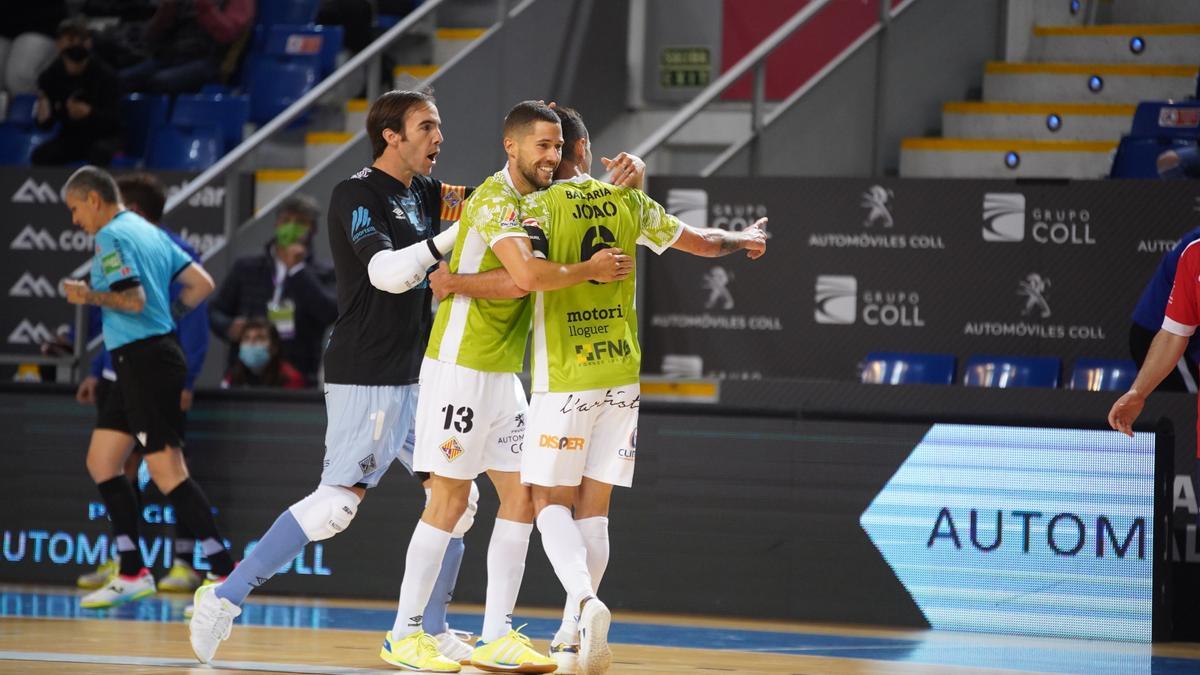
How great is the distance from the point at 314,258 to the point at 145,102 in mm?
4468

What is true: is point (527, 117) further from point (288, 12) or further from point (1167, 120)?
point (288, 12)

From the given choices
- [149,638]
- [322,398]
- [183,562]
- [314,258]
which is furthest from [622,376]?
[314,258]

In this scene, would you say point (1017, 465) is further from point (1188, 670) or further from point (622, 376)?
point (622, 376)

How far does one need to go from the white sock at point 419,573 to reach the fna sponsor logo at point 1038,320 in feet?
16.6

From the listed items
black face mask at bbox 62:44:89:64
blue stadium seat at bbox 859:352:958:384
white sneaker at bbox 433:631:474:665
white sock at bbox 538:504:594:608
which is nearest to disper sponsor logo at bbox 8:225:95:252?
black face mask at bbox 62:44:89:64

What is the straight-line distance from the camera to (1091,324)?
10.4 metres

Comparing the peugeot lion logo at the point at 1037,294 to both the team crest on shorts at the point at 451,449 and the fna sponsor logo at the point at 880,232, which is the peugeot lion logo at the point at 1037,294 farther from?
the team crest on shorts at the point at 451,449

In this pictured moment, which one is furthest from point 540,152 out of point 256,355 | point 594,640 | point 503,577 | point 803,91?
point 803,91

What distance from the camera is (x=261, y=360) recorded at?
1016 cm

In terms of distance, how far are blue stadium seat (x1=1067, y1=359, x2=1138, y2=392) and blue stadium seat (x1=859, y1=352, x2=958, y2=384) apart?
735 millimetres

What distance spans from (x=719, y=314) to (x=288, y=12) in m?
5.70

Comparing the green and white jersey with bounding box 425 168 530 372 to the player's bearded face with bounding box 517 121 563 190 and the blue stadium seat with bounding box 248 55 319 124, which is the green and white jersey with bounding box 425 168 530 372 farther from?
the blue stadium seat with bounding box 248 55 319 124

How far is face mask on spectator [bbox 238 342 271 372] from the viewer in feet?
33.3

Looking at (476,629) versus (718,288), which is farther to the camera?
(718,288)
